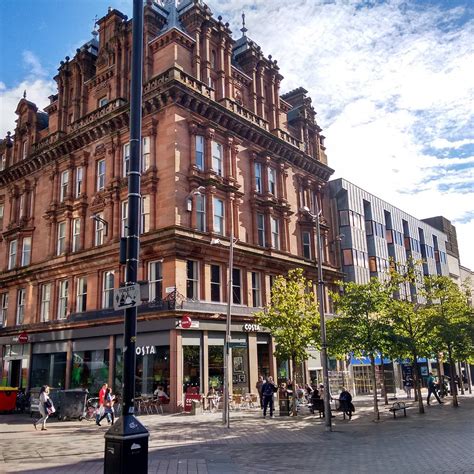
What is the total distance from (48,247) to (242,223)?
1476 centimetres

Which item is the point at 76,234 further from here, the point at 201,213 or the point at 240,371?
the point at 240,371

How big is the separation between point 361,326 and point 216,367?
939 cm

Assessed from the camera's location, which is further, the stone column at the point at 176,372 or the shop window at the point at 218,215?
the shop window at the point at 218,215

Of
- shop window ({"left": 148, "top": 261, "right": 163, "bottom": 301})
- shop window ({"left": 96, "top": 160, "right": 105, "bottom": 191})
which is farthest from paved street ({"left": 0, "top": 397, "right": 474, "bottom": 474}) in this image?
shop window ({"left": 96, "top": 160, "right": 105, "bottom": 191})

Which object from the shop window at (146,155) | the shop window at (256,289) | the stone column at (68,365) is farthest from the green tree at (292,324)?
the stone column at (68,365)

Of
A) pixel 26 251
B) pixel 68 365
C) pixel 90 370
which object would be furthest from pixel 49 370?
pixel 26 251

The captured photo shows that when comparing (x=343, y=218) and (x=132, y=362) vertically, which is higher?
(x=343, y=218)

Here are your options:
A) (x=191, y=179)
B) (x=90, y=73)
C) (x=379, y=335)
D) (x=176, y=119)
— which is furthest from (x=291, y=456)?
(x=90, y=73)

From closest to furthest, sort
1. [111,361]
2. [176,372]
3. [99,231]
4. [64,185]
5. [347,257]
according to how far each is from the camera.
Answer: [176,372] < [111,361] < [99,231] < [64,185] < [347,257]

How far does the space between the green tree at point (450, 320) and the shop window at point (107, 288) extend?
1896 centimetres

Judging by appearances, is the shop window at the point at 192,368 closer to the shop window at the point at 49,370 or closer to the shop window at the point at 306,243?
the shop window at the point at 49,370

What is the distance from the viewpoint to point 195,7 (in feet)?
107

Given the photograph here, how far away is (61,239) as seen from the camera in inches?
1393

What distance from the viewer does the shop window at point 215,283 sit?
1166 inches
